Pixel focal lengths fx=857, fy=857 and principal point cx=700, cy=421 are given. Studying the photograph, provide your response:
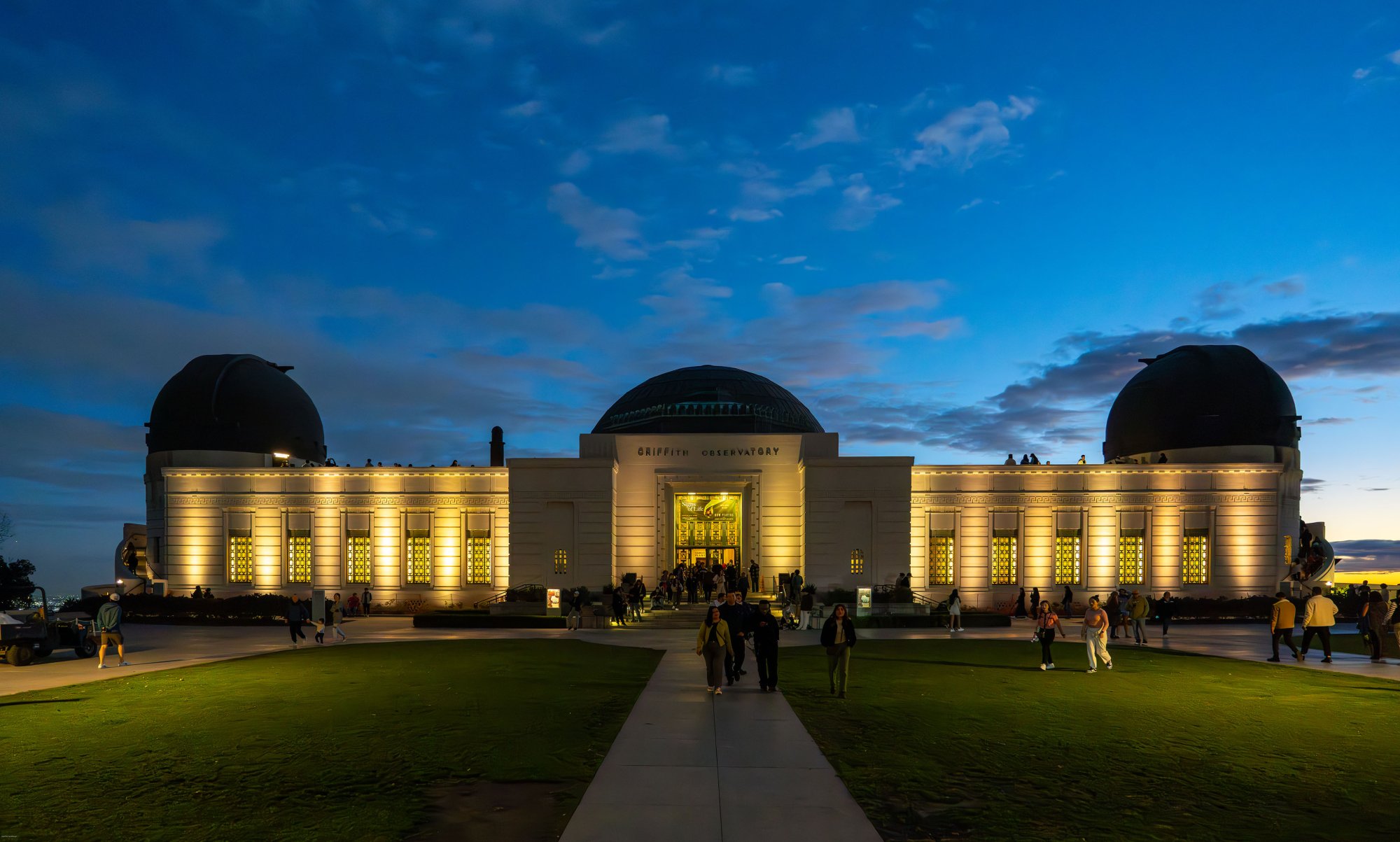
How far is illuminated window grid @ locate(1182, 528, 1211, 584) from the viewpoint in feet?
145

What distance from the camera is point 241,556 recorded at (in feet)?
150

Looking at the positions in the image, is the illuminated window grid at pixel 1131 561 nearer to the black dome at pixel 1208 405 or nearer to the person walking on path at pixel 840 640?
the black dome at pixel 1208 405

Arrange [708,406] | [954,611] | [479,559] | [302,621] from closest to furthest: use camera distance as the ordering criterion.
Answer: [302,621] → [954,611] → [479,559] → [708,406]

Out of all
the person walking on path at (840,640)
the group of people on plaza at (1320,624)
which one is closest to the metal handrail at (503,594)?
the person walking on path at (840,640)

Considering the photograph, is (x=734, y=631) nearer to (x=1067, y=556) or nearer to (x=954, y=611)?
(x=954, y=611)

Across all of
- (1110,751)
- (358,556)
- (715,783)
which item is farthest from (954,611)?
(358,556)

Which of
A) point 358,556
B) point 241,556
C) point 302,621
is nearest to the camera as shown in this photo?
point 302,621

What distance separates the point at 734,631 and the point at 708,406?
36.0m

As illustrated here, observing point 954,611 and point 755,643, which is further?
point 954,611

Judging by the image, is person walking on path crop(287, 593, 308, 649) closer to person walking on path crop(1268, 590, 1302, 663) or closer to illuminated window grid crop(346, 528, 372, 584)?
illuminated window grid crop(346, 528, 372, 584)

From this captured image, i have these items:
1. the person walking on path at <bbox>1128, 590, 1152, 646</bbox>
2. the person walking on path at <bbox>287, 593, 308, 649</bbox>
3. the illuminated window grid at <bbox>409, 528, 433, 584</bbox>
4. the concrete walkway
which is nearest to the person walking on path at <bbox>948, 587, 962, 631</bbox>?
the person walking on path at <bbox>1128, 590, 1152, 646</bbox>

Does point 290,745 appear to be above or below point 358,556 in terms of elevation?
above

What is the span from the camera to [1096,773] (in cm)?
1047

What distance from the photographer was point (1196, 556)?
44.5m
